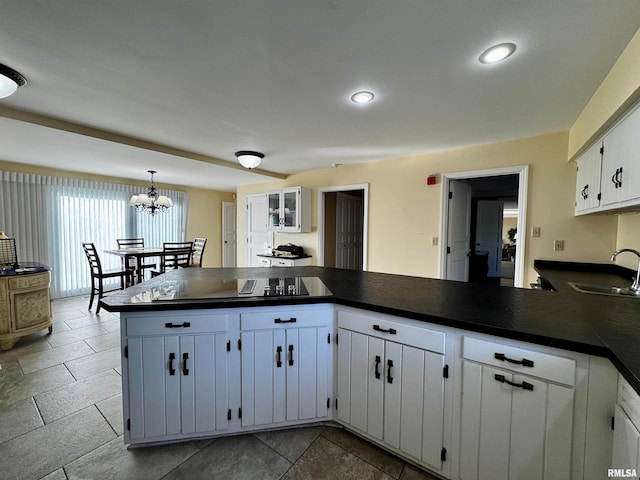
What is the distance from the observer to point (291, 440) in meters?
1.62

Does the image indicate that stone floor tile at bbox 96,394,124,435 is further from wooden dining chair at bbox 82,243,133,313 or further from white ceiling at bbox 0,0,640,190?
wooden dining chair at bbox 82,243,133,313

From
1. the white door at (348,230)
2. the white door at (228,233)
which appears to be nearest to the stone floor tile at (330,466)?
the white door at (348,230)

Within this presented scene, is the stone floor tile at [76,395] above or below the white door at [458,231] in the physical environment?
below

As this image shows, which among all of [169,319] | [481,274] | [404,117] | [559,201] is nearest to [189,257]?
[169,319]

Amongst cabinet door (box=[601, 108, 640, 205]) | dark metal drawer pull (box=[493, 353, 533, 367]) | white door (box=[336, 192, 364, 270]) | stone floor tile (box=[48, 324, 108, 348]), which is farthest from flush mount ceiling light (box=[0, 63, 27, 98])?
white door (box=[336, 192, 364, 270])

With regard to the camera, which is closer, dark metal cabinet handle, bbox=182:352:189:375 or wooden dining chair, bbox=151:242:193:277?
dark metal cabinet handle, bbox=182:352:189:375

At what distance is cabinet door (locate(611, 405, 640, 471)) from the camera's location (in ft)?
2.72

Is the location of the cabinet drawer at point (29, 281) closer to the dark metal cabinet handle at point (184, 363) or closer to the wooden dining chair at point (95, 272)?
the wooden dining chair at point (95, 272)

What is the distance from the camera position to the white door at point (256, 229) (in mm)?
5391

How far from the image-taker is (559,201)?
9.11ft

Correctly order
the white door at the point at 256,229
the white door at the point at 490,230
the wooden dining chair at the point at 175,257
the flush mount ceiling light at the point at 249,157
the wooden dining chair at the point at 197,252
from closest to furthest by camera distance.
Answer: the flush mount ceiling light at the point at 249,157 < the wooden dining chair at the point at 175,257 < the wooden dining chair at the point at 197,252 < the white door at the point at 256,229 < the white door at the point at 490,230

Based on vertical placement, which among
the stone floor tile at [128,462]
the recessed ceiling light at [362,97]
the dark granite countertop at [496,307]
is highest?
the recessed ceiling light at [362,97]

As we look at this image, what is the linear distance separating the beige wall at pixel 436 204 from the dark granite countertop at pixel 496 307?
0.83 m

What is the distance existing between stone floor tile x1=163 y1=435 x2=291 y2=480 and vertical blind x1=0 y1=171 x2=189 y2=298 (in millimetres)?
4889
